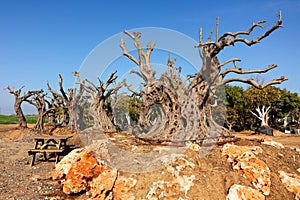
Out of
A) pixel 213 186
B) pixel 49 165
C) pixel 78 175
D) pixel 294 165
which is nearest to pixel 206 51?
pixel 294 165

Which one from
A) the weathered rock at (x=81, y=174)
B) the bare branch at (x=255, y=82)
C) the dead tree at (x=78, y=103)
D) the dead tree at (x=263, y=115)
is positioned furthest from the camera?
the dead tree at (x=263, y=115)

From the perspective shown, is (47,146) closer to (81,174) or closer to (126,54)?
(81,174)

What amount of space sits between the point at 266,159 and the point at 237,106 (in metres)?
27.4

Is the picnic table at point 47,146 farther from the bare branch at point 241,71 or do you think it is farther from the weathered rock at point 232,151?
the bare branch at point 241,71

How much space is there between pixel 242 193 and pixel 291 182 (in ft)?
5.49

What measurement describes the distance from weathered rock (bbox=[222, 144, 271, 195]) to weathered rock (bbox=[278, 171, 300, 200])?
20.3 inches

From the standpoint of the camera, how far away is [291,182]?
18.7 feet

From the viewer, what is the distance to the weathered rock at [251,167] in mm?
5324

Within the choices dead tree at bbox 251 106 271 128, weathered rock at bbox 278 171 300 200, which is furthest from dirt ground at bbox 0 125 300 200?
dead tree at bbox 251 106 271 128

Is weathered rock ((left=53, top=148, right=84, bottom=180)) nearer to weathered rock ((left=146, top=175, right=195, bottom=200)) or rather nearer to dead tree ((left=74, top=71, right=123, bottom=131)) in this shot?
weathered rock ((left=146, top=175, right=195, bottom=200))

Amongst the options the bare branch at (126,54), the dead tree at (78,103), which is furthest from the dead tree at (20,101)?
the bare branch at (126,54)

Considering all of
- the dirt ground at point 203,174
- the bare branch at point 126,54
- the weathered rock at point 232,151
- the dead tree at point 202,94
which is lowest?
the dirt ground at point 203,174

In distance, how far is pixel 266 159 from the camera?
647cm

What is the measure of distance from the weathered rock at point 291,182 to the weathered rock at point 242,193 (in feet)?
3.55
